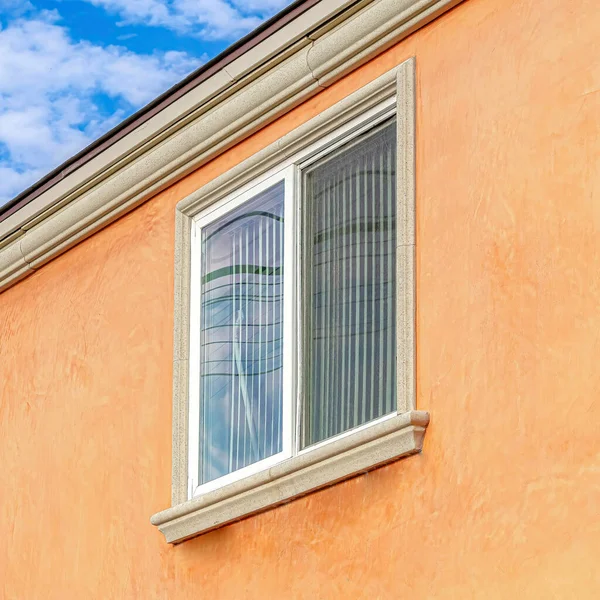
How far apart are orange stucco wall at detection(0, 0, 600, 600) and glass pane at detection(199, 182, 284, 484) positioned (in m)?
0.40

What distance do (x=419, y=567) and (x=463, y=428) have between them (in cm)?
71

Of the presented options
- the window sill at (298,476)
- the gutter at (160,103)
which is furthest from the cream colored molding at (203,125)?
the window sill at (298,476)

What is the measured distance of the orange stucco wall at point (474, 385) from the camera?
7.49 m

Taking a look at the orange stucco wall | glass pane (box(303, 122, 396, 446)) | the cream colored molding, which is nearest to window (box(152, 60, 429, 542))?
glass pane (box(303, 122, 396, 446))

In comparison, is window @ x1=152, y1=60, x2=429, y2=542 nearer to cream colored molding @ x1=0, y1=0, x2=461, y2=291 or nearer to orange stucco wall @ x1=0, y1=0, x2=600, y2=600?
orange stucco wall @ x1=0, y1=0, x2=600, y2=600

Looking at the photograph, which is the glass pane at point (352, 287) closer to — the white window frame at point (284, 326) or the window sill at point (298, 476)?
the white window frame at point (284, 326)

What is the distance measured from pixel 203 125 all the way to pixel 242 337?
4.88 ft

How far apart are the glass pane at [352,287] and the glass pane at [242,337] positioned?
322 millimetres

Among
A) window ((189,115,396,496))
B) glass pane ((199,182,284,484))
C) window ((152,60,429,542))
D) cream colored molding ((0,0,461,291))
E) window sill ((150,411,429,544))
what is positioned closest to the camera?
window sill ((150,411,429,544))

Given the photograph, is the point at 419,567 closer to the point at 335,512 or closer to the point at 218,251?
the point at 335,512

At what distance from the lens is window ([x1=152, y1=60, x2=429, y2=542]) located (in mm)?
8766

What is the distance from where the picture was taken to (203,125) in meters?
10.6

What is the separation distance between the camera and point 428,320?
333 inches

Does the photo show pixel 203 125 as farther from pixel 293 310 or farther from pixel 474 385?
pixel 474 385
